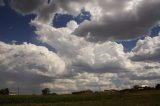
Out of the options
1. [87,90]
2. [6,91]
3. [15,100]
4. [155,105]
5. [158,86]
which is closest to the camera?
[155,105]

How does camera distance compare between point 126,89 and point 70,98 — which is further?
point 126,89

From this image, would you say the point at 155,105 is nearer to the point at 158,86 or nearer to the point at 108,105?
the point at 108,105

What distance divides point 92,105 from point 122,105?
5.93 meters

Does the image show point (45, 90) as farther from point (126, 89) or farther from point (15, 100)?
point (15, 100)

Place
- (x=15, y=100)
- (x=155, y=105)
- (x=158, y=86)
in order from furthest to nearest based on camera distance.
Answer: (x=158, y=86)
(x=15, y=100)
(x=155, y=105)

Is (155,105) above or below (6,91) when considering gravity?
below

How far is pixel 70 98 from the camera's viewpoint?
310 ft

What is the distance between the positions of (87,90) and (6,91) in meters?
41.7

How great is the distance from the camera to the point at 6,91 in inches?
6230

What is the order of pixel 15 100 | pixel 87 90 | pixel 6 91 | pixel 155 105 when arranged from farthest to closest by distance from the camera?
pixel 6 91 → pixel 87 90 → pixel 15 100 → pixel 155 105

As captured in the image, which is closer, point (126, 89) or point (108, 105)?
point (108, 105)

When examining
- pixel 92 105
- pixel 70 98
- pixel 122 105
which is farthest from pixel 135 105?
pixel 70 98

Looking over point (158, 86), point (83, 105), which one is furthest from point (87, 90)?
point (83, 105)

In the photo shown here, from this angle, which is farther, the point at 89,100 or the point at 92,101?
the point at 89,100
